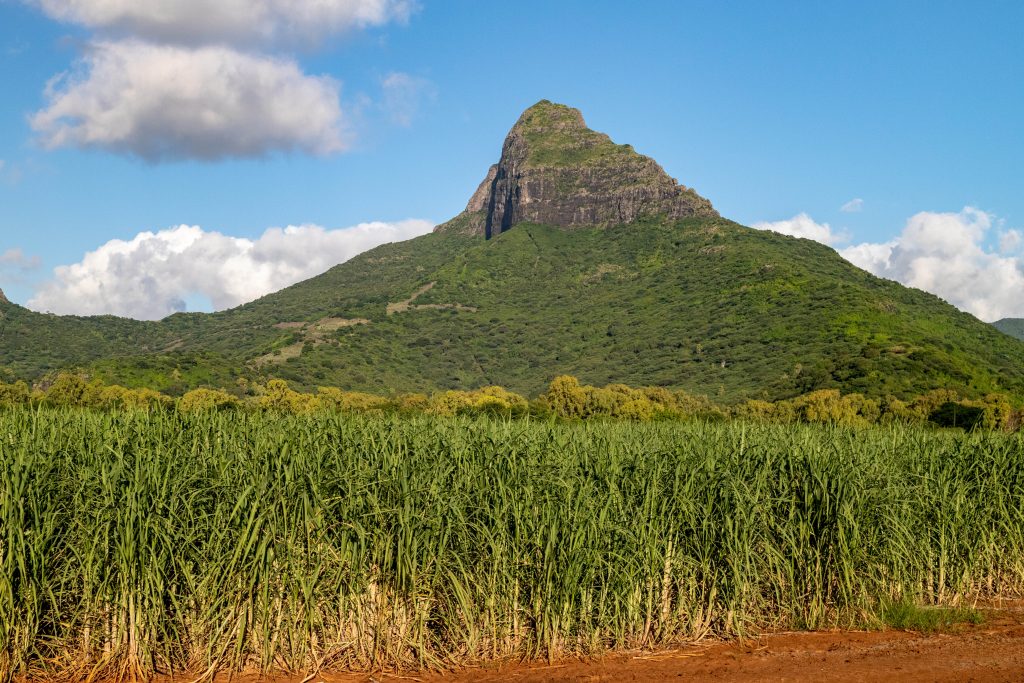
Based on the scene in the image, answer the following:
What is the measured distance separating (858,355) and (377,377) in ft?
156

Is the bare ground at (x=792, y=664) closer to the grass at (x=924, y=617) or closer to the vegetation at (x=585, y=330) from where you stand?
the grass at (x=924, y=617)

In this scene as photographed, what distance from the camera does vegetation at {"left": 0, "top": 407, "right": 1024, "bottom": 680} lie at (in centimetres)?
580

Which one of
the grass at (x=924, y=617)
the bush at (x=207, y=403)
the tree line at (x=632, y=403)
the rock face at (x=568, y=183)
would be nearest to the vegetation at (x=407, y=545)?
the grass at (x=924, y=617)

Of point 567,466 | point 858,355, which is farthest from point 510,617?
point 858,355

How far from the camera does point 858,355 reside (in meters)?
57.9

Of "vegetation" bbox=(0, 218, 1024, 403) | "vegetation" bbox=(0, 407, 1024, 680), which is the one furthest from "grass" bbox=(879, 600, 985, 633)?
"vegetation" bbox=(0, 218, 1024, 403)

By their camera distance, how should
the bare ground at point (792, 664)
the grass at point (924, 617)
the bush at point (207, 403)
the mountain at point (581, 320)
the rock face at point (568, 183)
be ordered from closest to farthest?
the bare ground at point (792, 664) → the grass at point (924, 617) → the bush at point (207, 403) → the mountain at point (581, 320) → the rock face at point (568, 183)

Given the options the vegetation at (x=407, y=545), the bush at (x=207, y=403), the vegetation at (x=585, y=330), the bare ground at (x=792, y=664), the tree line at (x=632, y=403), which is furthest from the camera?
the vegetation at (x=585, y=330)

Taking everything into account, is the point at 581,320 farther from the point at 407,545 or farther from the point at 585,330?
the point at 407,545

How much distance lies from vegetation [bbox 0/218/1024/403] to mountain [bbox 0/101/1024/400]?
279mm

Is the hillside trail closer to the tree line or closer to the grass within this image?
the grass

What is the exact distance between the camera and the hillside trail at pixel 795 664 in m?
5.93

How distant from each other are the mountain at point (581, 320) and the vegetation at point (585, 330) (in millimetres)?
279

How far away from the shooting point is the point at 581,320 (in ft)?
328
